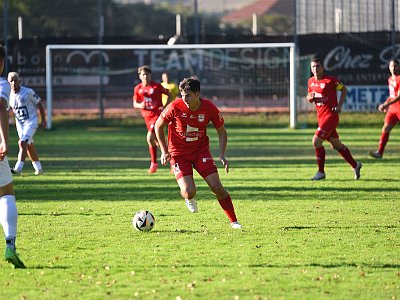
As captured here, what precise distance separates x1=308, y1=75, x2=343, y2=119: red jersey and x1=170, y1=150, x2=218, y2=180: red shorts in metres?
6.00

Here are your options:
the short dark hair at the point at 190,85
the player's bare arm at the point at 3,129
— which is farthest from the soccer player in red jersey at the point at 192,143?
the player's bare arm at the point at 3,129

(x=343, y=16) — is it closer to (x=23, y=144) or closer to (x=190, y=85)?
(x=23, y=144)

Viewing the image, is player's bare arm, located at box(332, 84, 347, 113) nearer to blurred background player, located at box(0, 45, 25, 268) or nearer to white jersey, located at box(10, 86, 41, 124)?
white jersey, located at box(10, 86, 41, 124)

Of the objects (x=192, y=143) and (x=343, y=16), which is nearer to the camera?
(x=192, y=143)

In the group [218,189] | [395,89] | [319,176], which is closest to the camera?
[218,189]

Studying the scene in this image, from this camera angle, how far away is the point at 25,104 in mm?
18859

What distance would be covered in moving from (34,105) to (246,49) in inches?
643

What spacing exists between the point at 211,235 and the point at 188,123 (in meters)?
1.41

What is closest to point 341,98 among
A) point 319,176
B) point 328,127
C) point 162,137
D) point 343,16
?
point 328,127

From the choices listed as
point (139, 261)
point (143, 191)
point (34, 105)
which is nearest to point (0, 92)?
point (139, 261)

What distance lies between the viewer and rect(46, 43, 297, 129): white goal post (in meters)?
34.3

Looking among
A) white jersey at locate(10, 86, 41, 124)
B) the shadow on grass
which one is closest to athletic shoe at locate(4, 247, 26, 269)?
the shadow on grass

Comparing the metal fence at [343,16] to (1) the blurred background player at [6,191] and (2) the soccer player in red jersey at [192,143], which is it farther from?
(1) the blurred background player at [6,191]

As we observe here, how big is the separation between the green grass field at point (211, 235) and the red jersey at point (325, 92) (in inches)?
49.8
